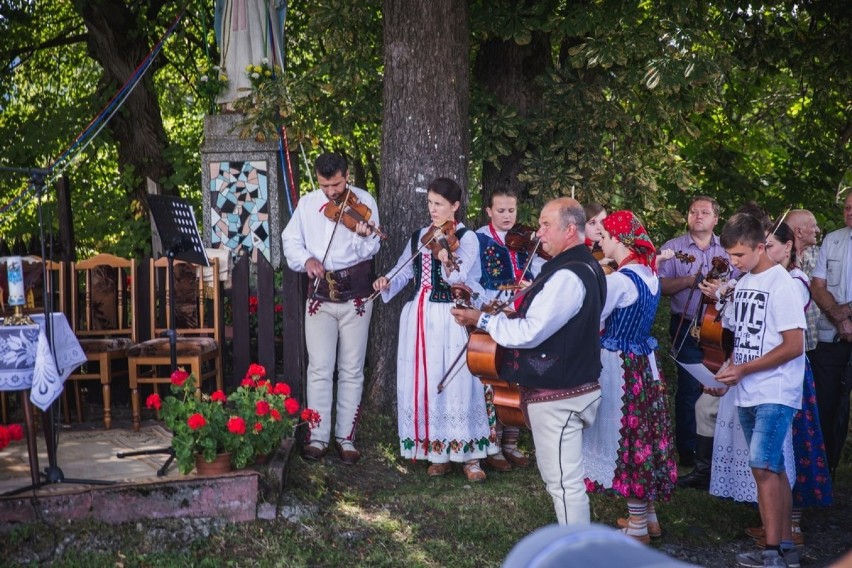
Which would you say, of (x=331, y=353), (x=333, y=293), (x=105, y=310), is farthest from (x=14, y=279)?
(x=105, y=310)

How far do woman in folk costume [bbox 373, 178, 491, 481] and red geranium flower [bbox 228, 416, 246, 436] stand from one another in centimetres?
134

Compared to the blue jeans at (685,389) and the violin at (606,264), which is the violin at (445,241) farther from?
the blue jeans at (685,389)

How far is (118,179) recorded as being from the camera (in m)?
12.9

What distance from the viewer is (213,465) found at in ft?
17.3

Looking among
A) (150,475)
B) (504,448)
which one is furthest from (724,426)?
(150,475)

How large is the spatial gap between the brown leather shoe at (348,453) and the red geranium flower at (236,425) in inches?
49.5

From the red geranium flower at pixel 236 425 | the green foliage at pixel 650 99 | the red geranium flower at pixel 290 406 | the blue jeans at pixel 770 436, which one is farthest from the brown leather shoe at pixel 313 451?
the green foliage at pixel 650 99

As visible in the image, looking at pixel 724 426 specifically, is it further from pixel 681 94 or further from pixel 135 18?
pixel 135 18

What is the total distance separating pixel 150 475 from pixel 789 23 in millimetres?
7865

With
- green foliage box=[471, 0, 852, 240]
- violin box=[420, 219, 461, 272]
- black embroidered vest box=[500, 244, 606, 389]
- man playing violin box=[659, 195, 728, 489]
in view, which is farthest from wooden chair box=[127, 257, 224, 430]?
man playing violin box=[659, 195, 728, 489]

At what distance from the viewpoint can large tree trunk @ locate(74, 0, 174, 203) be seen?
1147 centimetres

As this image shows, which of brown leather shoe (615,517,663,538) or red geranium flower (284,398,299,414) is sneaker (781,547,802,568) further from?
red geranium flower (284,398,299,414)

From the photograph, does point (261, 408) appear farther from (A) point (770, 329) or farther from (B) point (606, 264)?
(A) point (770, 329)

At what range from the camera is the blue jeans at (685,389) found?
6.84m
